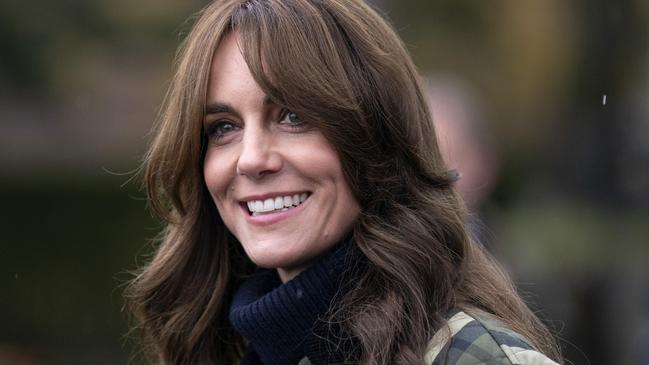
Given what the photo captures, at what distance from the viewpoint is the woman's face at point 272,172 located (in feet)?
11.4

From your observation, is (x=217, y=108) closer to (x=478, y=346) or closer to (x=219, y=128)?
(x=219, y=128)

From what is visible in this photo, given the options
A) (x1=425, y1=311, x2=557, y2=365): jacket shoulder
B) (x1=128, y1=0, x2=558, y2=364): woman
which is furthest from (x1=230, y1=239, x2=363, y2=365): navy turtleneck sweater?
(x1=425, y1=311, x2=557, y2=365): jacket shoulder

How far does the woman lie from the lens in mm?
3357

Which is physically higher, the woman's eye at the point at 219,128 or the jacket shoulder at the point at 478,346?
the woman's eye at the point at 219,128

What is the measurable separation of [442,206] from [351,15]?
57 centimetres

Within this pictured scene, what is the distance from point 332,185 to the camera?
350 centimetres

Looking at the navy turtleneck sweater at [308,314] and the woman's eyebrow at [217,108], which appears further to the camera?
the woman's eyebrow at [217,108]

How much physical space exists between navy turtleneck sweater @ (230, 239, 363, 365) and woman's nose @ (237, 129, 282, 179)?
0.94 ft

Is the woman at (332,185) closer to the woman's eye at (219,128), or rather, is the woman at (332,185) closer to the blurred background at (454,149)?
the woman's eye at (219,128)

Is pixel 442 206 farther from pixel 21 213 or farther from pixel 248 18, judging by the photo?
pixel 21 213

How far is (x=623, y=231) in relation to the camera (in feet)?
30.2

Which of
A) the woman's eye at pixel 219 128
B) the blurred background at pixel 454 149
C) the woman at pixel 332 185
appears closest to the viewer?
the woman at pixel 332 185

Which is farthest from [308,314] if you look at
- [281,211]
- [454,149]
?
[454,149]

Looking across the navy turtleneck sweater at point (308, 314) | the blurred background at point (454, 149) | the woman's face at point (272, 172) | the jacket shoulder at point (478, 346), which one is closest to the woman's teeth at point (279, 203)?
the woman's face at point (272, 172)
